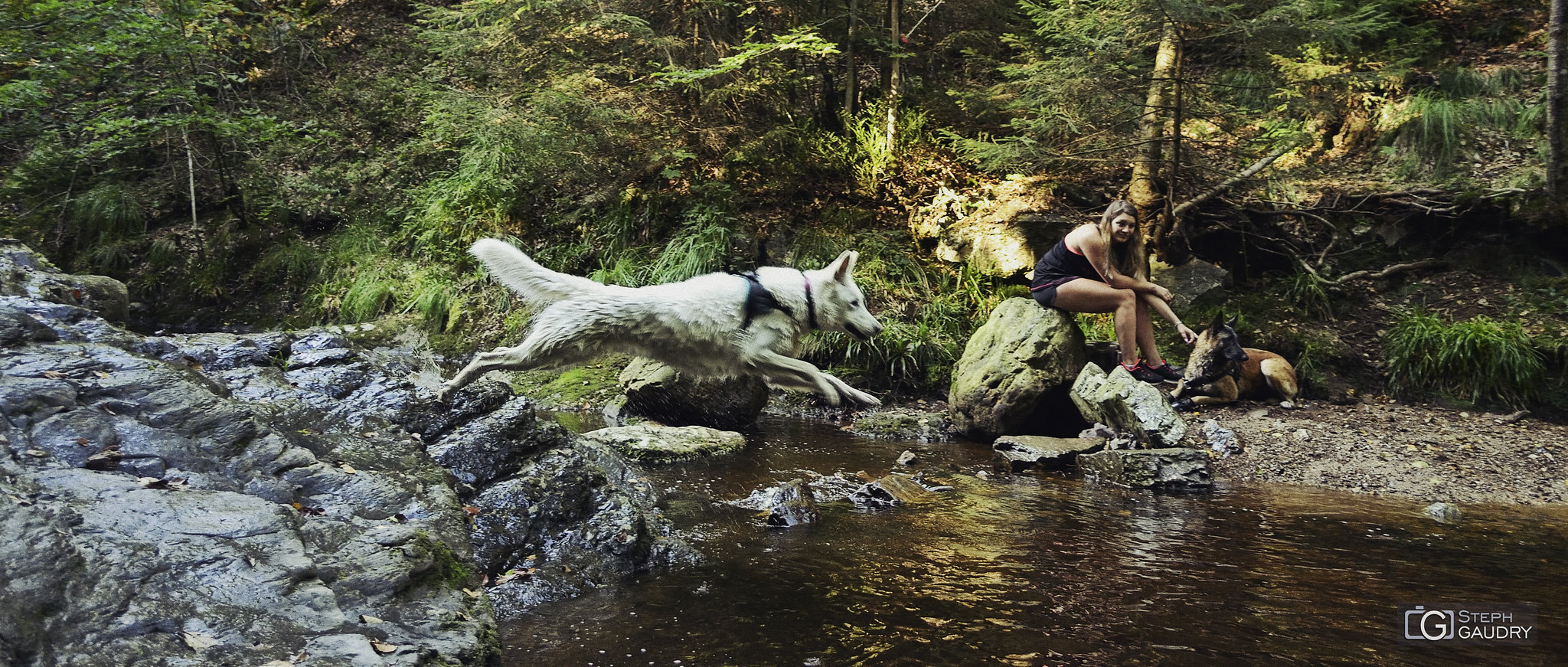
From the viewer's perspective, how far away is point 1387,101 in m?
11.5

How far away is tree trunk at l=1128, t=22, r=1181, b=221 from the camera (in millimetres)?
9531

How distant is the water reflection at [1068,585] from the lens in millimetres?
3965

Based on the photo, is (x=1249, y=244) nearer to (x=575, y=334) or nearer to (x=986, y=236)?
(x=986, y=236)

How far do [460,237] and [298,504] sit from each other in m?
11.2

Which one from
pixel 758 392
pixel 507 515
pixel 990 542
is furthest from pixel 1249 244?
pixel 507 515

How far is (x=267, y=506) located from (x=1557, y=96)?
8.18m

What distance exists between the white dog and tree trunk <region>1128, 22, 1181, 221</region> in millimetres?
6195

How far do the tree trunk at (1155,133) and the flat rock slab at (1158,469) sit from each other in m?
4.13

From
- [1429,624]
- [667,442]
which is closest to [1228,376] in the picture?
[1429,624]

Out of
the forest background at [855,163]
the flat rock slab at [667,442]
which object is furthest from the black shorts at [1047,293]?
the flat rock slab at [667,442]

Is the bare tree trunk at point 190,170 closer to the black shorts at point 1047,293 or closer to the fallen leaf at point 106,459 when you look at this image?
the fallen leaf at point 106,459

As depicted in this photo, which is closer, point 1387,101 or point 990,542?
point 990,542

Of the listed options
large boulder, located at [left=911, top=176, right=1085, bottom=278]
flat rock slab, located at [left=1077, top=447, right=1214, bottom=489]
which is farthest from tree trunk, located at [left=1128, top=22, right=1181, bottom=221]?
flat rock slab, located at [left=1077, top=447, right=1214, bottom=489]

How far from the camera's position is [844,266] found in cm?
548
